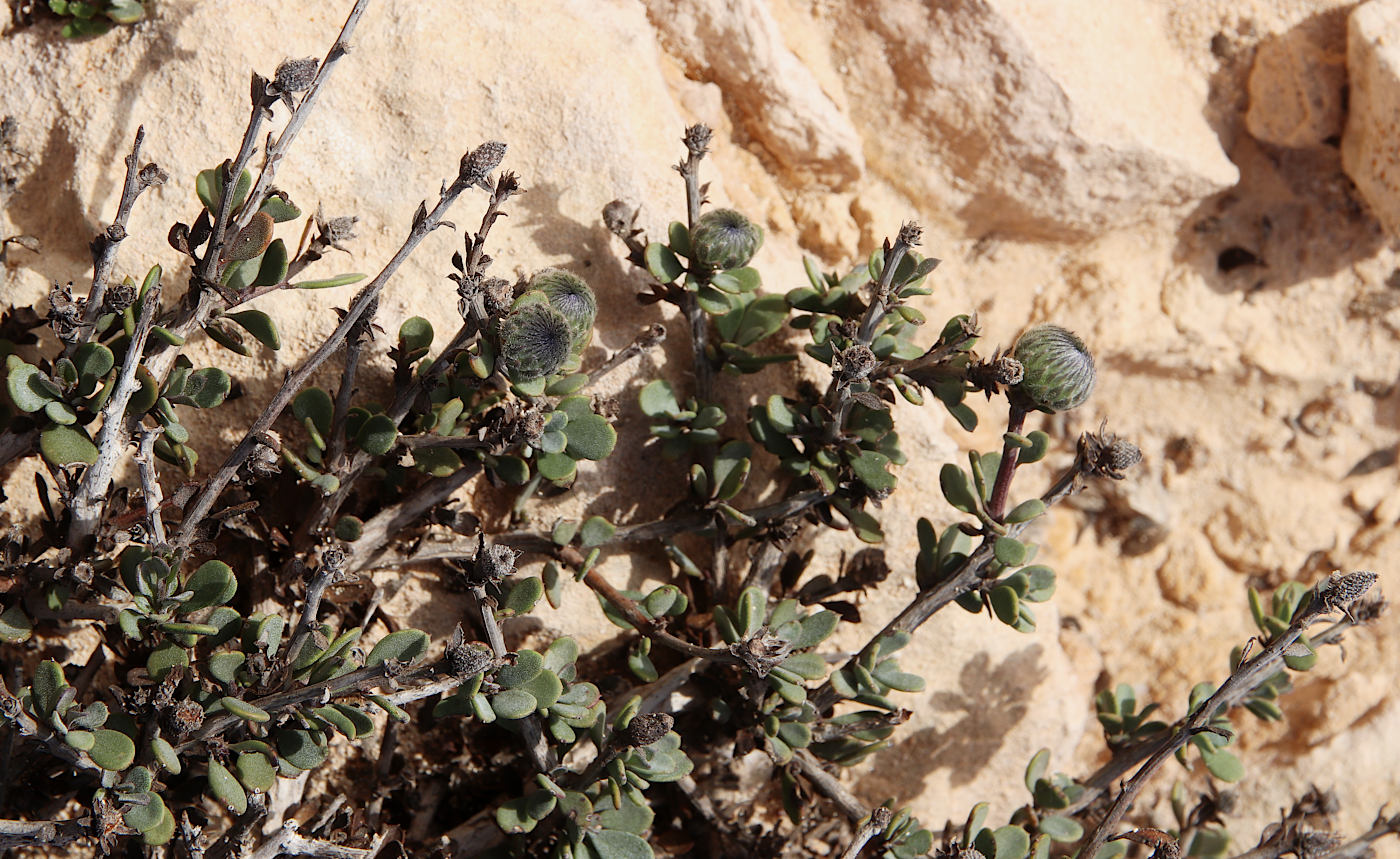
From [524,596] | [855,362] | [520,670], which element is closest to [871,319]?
[855,362]

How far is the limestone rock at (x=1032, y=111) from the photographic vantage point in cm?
353

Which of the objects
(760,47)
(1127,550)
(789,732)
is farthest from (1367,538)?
(760,47)

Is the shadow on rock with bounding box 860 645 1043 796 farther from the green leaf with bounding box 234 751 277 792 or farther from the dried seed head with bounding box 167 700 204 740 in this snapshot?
the dried seed head with bounding box 167 700 204 740

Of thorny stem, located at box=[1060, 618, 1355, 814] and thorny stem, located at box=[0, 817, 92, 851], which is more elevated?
thorny stem, located at box=[0, 817, 92, 851]

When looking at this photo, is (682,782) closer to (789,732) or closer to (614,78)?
(789,732)

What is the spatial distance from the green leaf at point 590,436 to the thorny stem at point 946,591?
0.86m

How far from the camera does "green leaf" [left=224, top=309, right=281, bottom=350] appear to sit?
8.08 ft

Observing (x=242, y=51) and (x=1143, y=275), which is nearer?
(x=242, y=51)

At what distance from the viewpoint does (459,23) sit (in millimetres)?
3047

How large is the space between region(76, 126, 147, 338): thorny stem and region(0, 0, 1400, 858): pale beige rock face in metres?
0.42

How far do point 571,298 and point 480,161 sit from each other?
44 centimetres

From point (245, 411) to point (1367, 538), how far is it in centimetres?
402

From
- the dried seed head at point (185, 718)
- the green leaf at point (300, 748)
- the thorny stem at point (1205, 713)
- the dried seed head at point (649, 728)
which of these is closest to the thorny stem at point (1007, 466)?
the thorny stem at point (1205, 713)

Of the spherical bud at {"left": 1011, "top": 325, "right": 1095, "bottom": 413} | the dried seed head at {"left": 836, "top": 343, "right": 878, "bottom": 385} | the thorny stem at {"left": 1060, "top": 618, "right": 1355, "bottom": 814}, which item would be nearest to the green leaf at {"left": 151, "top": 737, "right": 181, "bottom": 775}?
the dried seed head at {"left": 836, "top": 343, "right": 878, "bottom": 385}
